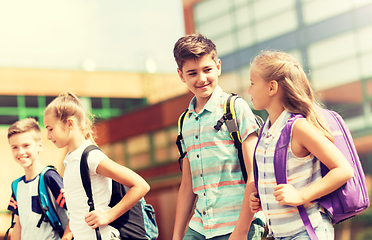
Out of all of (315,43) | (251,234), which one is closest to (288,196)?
(251,234)

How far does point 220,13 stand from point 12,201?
11059 millimetres

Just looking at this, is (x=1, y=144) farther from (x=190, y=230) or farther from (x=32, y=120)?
(x=190, y=230)

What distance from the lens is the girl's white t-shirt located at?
3.01 m

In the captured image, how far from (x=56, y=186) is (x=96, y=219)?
903mm

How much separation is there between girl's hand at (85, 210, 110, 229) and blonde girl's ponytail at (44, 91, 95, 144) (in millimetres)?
627

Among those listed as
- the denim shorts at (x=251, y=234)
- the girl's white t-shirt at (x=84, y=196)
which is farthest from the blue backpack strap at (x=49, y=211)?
the denim shorts at (x=251, y=234)

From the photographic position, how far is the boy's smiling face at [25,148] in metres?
3.97

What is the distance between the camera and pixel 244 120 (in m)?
2.58

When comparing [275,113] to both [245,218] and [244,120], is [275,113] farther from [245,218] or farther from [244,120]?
[245,218]

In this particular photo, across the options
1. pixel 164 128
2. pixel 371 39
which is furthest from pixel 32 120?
pixel 164 128

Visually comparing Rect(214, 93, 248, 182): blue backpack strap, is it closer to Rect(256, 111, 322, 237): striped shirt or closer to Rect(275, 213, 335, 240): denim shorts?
Rect(256, 111, 322, 237): striped shirt

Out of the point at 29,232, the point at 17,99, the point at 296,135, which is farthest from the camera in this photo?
the point at 17,99

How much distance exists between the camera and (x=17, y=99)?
23469 mm

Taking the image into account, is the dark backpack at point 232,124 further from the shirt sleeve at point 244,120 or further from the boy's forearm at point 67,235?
the boy's forearm at point 67,235
